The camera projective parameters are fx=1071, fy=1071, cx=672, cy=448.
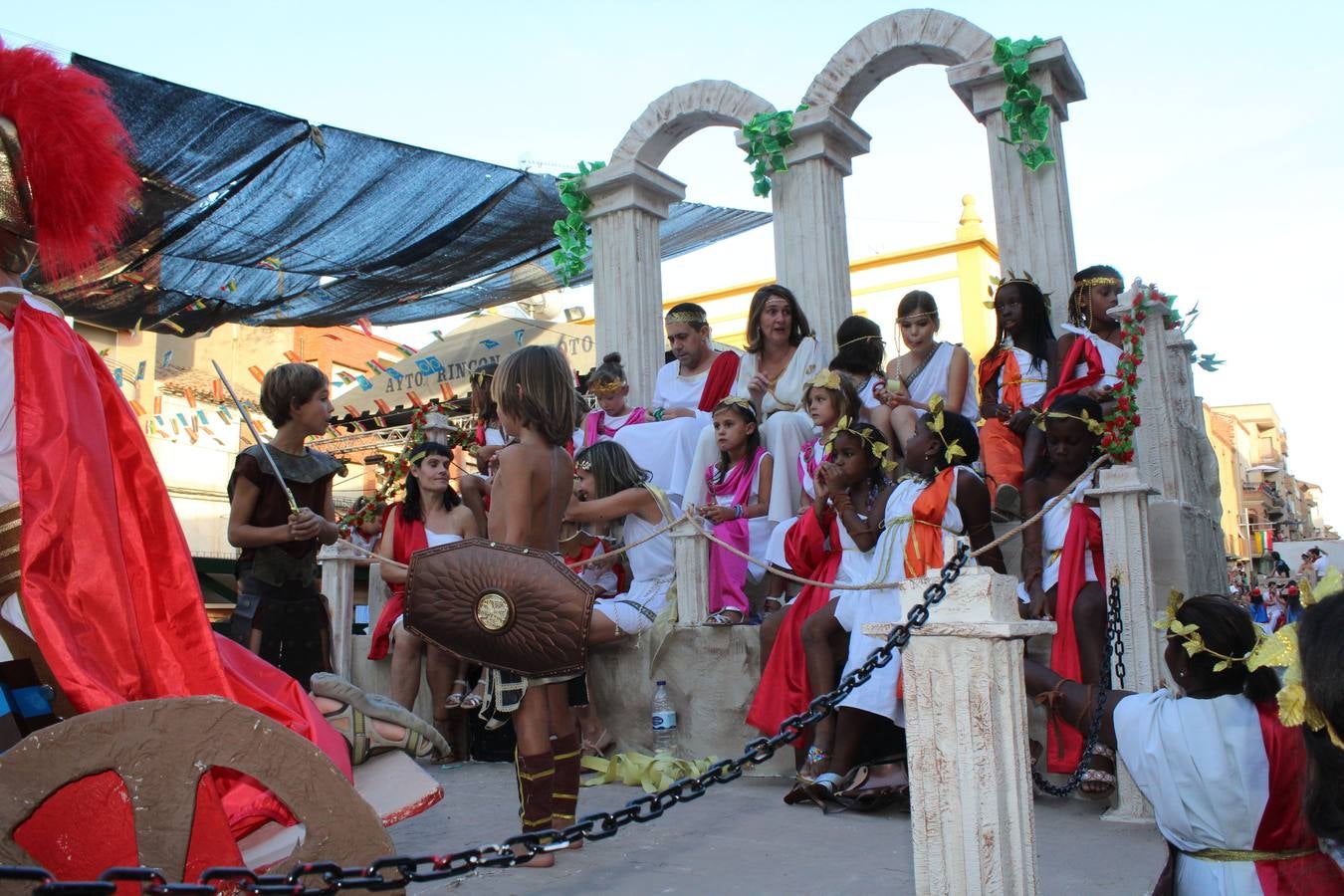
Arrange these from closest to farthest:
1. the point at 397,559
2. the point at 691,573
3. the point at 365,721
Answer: the point at 365,721, the point at 691,573, the point at 397,559

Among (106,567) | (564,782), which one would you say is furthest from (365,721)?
(564,782)

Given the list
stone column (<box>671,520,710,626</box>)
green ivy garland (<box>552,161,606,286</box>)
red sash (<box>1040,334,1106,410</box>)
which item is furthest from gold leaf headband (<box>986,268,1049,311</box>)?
green ivy garland (<box>552,161,606,286</box>)

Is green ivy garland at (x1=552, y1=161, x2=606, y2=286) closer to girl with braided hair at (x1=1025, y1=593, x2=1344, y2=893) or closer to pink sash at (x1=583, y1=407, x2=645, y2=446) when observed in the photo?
pink sash at (x1=583, y1=407, x2=645, y2=446)

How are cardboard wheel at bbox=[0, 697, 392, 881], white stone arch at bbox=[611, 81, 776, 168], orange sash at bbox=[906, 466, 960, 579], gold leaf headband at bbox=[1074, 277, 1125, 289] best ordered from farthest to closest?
white stone arch at bbox=[611, 81, 776, 168], gold leaf headband at bbox=[1074, 277, 1125, 289], orange sash at bbox=[906, 466, 960, 579], cardboard wheel at bbox=[0, 697, 392, 881]

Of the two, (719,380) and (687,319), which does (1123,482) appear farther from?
(687,319)

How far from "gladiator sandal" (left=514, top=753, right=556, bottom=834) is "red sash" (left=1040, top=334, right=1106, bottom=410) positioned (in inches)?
133

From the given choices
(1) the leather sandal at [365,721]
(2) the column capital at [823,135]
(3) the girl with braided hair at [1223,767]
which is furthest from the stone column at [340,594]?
(3) the girl with braided hair at [1223,767]

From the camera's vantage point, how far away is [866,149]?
28.1 ft

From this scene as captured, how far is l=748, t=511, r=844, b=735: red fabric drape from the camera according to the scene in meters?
5.11

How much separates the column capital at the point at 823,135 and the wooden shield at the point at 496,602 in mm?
5450

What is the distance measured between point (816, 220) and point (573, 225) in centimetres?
235

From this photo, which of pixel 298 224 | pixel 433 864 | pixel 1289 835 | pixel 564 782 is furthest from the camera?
pixel 298 224

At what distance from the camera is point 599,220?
9.35 metres

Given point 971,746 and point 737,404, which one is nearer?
point 971,746
